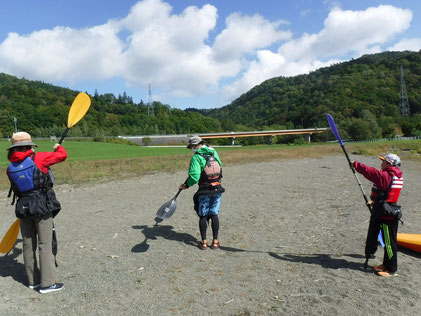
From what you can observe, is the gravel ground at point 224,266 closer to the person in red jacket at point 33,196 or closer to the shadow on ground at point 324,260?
the shadow on ground at point 324,260

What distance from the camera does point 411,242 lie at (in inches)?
Answer: 229

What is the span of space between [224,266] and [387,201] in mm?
2975

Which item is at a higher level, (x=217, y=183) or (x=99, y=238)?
(x=217, y=183)

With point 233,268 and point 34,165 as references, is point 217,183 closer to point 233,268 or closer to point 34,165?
point 233,268

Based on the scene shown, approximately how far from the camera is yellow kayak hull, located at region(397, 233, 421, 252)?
5.75m

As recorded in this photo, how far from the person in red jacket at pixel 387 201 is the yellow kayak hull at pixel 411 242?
125cm

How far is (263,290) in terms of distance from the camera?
14.8 ft

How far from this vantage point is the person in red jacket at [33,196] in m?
4.25

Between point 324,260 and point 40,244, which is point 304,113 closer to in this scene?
point 324,260

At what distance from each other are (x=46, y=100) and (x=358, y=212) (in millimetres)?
159380

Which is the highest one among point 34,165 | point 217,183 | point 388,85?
point 388,85

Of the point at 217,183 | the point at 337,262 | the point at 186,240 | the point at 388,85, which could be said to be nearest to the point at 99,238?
the point at 186,240

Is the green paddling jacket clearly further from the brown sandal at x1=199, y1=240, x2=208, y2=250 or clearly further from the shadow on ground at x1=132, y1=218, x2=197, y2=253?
the shadow on ground at x1=132, y1=218, x2=197, y2=253

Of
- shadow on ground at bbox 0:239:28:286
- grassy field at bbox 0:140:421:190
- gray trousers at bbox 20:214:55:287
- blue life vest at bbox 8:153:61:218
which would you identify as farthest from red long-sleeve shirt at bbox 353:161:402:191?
grassy field at bbox 0:140:421:190
